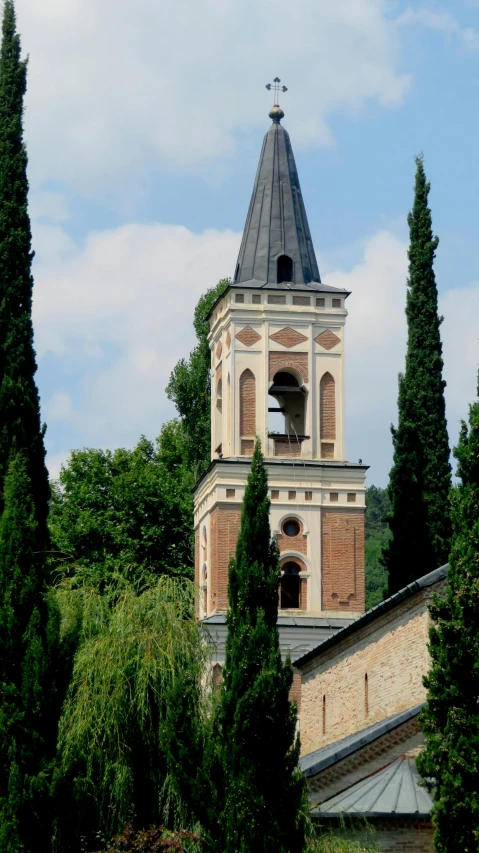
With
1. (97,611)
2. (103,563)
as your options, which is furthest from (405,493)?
(103,563)

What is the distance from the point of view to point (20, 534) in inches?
755

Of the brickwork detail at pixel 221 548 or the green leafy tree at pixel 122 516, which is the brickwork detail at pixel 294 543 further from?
the green leafy tree at pixel 122 516

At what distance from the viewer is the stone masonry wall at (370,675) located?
23797 millimetres

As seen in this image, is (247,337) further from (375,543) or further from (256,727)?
(375,543)

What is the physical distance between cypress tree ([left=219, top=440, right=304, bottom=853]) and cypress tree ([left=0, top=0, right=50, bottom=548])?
385 centimetres

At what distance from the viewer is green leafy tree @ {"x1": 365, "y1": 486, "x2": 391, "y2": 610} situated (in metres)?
77.9

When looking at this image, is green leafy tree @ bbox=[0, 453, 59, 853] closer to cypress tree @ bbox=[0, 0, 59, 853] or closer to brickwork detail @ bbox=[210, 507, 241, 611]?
cypress tree @ bbox=[0, 0, 59, 853]

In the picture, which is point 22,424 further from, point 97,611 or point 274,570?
point 274,570

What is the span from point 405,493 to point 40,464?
→ 13.8 metres

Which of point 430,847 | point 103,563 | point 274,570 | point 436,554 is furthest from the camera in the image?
point 103,563

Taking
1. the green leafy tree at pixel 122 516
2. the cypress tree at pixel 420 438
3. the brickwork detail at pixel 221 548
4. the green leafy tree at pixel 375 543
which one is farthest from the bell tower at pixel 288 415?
the green leafy tree at pixel 375 543

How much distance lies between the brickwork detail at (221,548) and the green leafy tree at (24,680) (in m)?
17.6

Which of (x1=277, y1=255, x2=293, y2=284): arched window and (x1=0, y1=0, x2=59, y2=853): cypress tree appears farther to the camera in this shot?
(x1=277, y1=255, x2=293, y2=284): arched window

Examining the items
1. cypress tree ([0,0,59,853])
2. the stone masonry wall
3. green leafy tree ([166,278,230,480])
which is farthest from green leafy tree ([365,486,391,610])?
cypress tree ([0,0,59,853])
